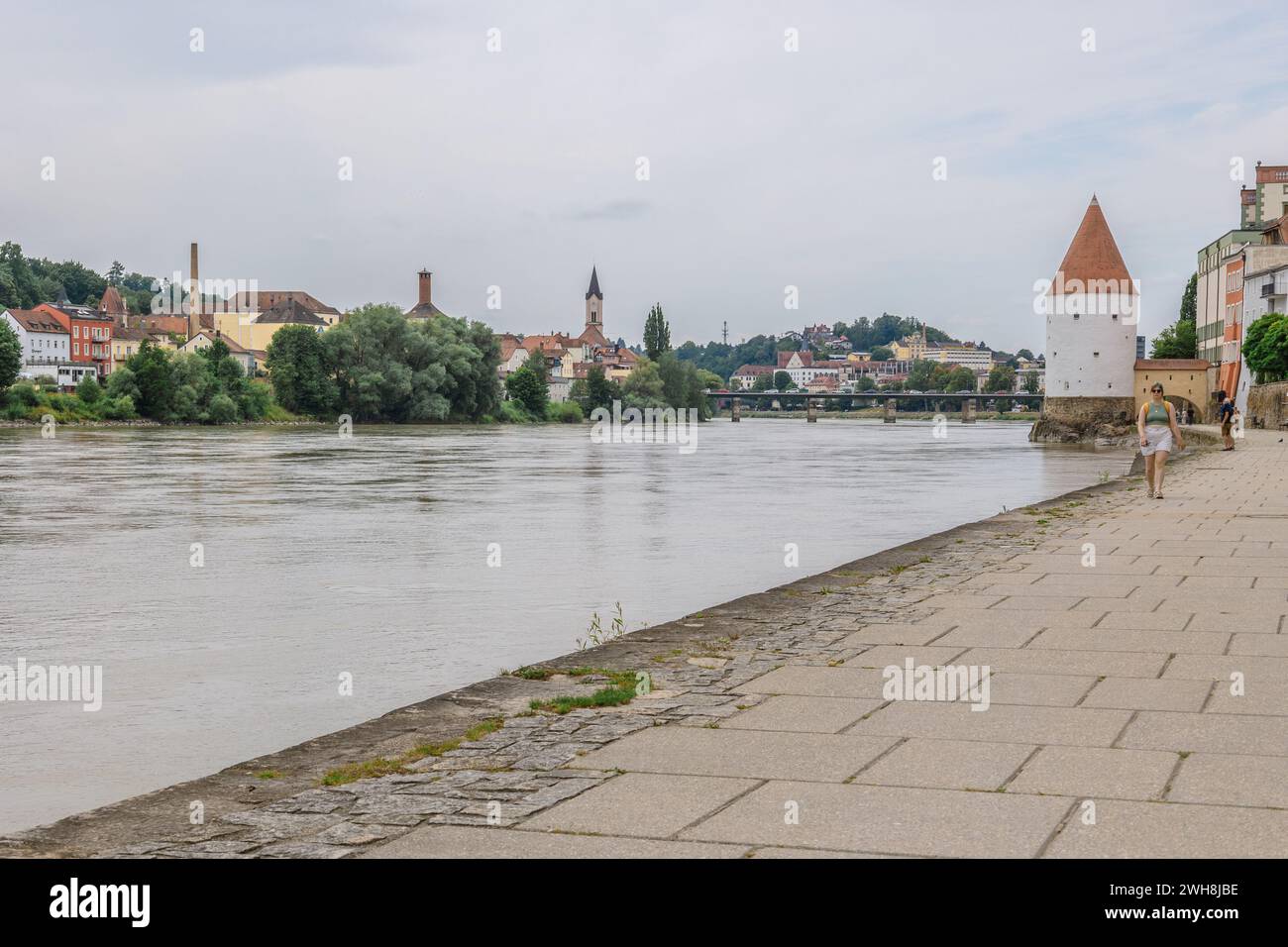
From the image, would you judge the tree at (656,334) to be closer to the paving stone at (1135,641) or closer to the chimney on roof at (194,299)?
the chimney on roof at (194,299)

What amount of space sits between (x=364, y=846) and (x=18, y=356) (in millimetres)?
84053

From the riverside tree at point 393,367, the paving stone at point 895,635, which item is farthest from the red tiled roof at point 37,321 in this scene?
the paving stone at point 895,635

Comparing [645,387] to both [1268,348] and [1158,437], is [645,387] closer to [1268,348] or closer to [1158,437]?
[1268,348]

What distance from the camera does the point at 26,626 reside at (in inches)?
459

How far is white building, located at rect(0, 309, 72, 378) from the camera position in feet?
435

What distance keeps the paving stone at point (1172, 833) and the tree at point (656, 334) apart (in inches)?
5396

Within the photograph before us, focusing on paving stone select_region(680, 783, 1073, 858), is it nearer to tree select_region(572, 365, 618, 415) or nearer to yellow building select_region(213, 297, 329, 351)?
tree select_region(572, 365, 618, 415)

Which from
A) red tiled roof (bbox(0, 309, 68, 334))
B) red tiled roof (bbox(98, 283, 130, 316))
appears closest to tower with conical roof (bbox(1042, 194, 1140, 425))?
red tiled roof (bbox(0, 309, 68, 334))

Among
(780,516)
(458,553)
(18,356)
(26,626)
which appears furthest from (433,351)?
(26,626)

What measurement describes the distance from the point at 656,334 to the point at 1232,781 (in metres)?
138

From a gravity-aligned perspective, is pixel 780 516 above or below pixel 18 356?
below

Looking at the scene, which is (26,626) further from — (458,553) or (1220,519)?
(1220,519)

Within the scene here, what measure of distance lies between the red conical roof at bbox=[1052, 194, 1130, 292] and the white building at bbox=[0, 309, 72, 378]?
293 ft

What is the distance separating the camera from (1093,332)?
80.6 m
